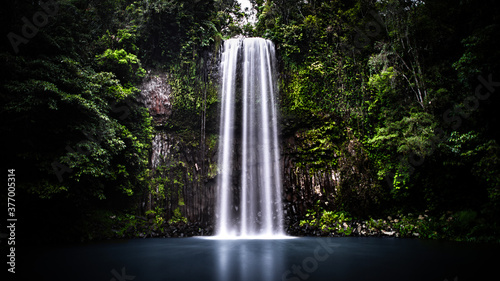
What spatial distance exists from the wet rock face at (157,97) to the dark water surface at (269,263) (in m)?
7.43

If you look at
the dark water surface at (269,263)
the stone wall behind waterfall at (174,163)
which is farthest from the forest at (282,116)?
the dark water surface at (269,263)

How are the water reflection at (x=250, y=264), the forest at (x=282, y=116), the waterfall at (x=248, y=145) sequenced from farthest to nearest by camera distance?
1. the waterfall at (x=248, y=145)
2. the forest at (x=282, y=116)
3. the water reflection at (x=250, y=264)

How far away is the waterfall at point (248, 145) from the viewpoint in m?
12.1

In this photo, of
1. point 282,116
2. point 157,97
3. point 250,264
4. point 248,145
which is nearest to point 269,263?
point 250,264

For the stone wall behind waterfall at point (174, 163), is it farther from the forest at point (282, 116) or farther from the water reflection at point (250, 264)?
the water reflection at point (250, 264)

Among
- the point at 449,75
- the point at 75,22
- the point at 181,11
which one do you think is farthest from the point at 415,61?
the point at 75,22

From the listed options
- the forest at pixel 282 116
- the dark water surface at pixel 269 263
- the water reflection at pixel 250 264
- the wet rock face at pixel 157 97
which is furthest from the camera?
the wet rock face at pixel 157 97

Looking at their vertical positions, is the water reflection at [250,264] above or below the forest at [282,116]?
below

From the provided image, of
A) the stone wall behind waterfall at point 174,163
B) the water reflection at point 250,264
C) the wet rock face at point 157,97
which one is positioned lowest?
the water reflection at point 250,264

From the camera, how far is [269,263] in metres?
5.68

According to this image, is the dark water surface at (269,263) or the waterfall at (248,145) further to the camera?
the waterfall at (248,145)

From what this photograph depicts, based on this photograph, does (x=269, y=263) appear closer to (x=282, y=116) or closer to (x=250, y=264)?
(x=250, y=264)

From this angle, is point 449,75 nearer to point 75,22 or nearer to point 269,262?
point 269,262

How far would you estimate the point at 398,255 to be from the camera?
6.28 metres
